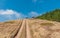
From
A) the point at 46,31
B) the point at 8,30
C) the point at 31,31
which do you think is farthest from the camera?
the point at 8,30

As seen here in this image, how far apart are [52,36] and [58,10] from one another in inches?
5639

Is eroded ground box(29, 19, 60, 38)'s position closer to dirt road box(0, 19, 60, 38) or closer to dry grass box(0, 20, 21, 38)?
dirt road box(0, 19, 60, 38)

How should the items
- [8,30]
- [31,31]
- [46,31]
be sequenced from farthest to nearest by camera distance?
[8,30] → [31,31] → [46,31]

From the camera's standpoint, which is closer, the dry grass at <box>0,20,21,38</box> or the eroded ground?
the eroded ground

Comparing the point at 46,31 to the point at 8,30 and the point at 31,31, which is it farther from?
the point at 8,30

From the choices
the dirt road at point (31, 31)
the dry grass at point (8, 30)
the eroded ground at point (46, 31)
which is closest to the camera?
the dirt road at point (31, 31)

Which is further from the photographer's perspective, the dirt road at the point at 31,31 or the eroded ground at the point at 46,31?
the eroded ground at the point at 46,31

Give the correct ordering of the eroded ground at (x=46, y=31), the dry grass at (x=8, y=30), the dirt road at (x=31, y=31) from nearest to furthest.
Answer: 1. the dirt road at (x=31, y=31)
2. the eroded ground at (x=46, y=31)
3. the dry grass at (x=8, y=30)

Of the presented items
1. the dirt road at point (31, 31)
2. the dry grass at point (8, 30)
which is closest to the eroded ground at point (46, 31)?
the dirt road at point (31, 31)

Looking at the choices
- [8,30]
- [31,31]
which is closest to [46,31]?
[31,31]

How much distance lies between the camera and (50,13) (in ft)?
558

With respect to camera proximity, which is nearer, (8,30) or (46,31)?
(46,31)

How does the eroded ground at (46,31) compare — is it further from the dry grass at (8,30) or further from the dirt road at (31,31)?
the dry grass at (8,30)

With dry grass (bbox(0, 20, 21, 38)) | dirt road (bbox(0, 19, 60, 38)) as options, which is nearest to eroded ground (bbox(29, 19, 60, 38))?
dirt road (bbox(0, 19, 60, 38))
